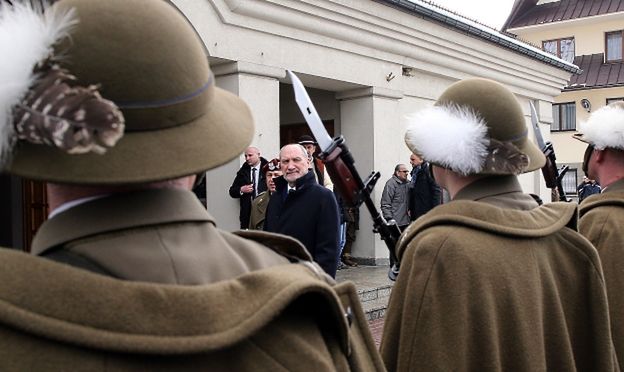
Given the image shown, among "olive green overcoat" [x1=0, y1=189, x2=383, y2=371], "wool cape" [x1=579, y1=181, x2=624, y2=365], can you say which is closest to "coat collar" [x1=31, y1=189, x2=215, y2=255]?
"olive green overcoat" [x1=0, y1=189, x2=383, y2=371]

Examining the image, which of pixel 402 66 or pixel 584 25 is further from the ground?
pixel 584 25

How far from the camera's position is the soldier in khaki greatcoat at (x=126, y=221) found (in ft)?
3.31

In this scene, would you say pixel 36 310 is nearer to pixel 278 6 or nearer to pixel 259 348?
pixel 259 348

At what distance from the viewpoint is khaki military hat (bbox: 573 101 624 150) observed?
3.50 metres

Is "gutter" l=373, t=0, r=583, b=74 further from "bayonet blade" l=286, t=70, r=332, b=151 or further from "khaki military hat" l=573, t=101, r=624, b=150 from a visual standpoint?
"bayonet blade" l=286, t=70, r=332, b=151

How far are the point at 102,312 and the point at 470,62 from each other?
11.6 meters

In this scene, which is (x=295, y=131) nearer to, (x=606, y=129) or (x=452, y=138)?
(x=606, y=129)

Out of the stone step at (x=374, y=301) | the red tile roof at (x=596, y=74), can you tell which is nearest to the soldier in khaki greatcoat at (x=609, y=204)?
the stone step at (x=374, y=301)

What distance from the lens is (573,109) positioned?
29.1 metres

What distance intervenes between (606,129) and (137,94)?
117 inches

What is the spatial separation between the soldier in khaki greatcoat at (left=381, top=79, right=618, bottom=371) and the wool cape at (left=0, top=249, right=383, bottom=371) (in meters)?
1.12

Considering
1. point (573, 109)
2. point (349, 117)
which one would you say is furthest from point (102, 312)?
point (573, 109)

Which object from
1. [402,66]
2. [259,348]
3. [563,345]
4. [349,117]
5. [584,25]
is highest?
[584,25]

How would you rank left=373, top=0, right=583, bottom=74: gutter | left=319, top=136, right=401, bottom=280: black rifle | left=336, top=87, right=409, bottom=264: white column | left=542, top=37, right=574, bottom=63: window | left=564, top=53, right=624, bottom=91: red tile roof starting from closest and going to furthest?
left=319, top=136, right=401, bottom=280: black rifle, left=336, top=87, right=409, bottom=264: white column, left=373, top=0, right=583, bottom=74: gutter, left=564, top=53, right=624, bottom=91: red tile roof, left=542, top=37, right=574, bottom=63: window
